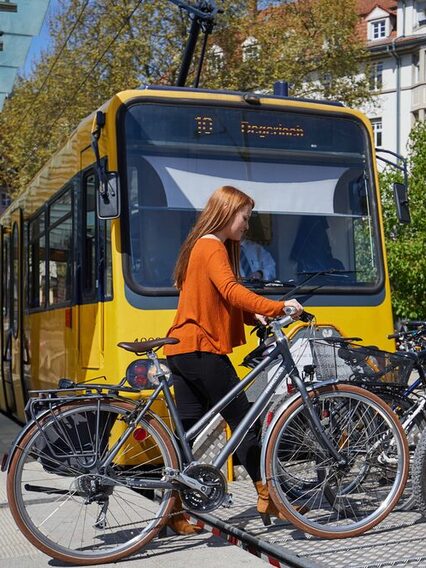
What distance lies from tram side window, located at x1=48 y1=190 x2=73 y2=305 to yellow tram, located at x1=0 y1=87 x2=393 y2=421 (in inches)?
4.6

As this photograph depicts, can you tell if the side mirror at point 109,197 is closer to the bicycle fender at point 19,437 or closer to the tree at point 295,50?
the bicycle fender at point 19,437

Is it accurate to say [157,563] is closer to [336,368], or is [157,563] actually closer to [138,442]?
[138,442]

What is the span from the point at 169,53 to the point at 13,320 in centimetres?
1580

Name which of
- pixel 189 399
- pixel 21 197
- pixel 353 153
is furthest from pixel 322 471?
pixel 21 197

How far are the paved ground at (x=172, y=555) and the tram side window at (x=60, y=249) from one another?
3.55 metres

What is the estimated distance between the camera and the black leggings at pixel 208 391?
5246 millimetres

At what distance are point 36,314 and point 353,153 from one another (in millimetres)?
4155

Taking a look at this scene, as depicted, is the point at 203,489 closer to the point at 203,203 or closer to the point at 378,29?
the point at 203,203

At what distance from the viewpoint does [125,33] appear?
27156mm

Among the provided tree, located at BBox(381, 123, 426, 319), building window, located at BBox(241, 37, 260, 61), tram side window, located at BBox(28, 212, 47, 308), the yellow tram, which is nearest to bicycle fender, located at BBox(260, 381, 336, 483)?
the yellow tram

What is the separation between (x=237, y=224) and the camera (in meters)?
5.41

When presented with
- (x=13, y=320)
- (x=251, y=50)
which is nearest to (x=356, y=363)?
(x=13, y=320)

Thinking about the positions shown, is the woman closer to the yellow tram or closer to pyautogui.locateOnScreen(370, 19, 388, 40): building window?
the yellow tram

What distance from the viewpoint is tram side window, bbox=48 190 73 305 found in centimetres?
864
